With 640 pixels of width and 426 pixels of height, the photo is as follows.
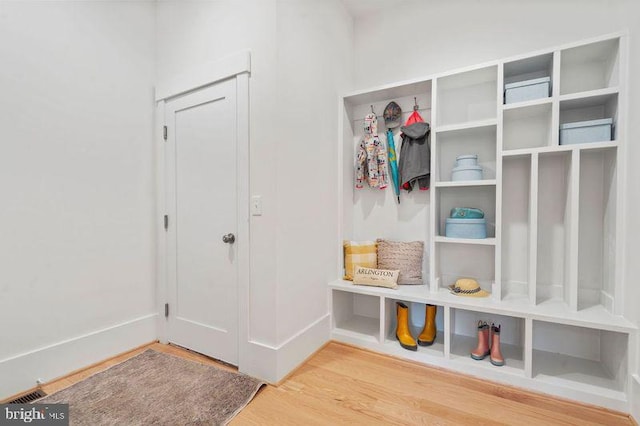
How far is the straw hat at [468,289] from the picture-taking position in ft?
6.36

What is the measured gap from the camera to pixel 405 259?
2238 millimetres

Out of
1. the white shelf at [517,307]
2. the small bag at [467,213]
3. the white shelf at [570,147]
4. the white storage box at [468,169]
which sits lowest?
the white shelf at [517,307]

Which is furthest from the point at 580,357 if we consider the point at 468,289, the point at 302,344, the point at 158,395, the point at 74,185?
the point at 74,185

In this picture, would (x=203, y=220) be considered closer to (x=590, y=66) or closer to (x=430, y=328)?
(x=430, y=328)

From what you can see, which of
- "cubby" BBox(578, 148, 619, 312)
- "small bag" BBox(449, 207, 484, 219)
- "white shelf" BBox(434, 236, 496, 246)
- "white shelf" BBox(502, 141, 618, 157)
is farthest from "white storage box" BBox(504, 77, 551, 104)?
"white shelf" BBox(434, 236, 496, 246)

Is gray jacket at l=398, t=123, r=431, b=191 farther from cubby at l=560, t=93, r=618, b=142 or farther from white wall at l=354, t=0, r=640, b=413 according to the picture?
cubby at l=560, t=93, r=618, b=142

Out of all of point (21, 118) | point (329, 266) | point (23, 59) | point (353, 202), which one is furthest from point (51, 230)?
point (353, 202)

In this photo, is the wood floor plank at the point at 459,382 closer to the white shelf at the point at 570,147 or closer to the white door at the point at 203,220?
the white door at the point at 203,220

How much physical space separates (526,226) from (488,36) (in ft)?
4.61

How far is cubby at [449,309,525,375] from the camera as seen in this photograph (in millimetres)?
1807

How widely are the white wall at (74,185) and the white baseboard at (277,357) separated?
1029 millimetres

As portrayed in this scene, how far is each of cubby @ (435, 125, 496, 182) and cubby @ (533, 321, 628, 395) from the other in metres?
1.14

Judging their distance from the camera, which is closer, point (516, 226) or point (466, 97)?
point (516, 226)

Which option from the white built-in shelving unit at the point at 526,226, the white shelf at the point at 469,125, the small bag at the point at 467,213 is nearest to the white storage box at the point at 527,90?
the white built-in shelving unit at the point at 526,226
